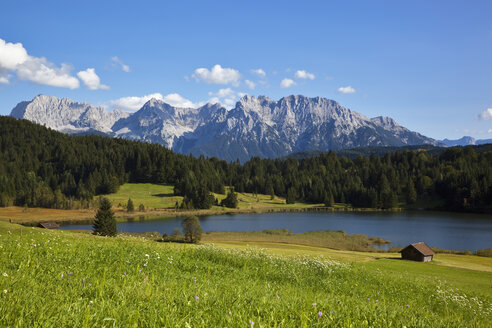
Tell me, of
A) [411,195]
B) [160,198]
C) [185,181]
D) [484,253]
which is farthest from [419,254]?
[185,181]

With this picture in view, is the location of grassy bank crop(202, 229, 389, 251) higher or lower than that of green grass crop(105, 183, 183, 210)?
lower

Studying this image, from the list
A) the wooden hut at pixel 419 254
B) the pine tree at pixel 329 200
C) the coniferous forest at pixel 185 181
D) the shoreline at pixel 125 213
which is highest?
the coniferous forest at pixel 185 181

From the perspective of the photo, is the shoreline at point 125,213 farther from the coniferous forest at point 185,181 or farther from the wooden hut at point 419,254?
the wooden hut at point 419,254

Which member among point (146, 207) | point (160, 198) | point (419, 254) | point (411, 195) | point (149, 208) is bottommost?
point (149, 208)

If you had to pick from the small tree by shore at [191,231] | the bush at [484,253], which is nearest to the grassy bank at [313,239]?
the small tree by shore at [191,231]

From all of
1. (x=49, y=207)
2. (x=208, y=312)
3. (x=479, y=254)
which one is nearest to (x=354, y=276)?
(x=208, y=312)

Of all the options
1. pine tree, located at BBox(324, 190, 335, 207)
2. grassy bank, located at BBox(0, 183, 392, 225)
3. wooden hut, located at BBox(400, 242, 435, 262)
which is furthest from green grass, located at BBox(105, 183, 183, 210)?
wooden hut, located at BBox(400, 242, 435, 262)

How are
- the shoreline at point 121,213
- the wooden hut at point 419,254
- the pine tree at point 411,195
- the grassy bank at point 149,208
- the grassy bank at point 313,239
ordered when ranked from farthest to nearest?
1. the pine tree at point 411,195
2. the grassy bank at point 149,208
3. the shoreline at point 121,213
4. the grassy bank at point 313,239
5. the wooden hut at point 419,254

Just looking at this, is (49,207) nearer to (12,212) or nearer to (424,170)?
(12,212)

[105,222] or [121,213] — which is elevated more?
[105,222]

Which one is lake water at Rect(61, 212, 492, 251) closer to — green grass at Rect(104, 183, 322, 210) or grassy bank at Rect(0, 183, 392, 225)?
grassy bank at Rect(0, 183, 392, 225)

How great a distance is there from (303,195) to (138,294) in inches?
7419

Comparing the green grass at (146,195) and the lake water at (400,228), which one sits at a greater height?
the green grass at (146,195)

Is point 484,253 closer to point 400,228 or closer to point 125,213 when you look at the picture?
point 400,228
